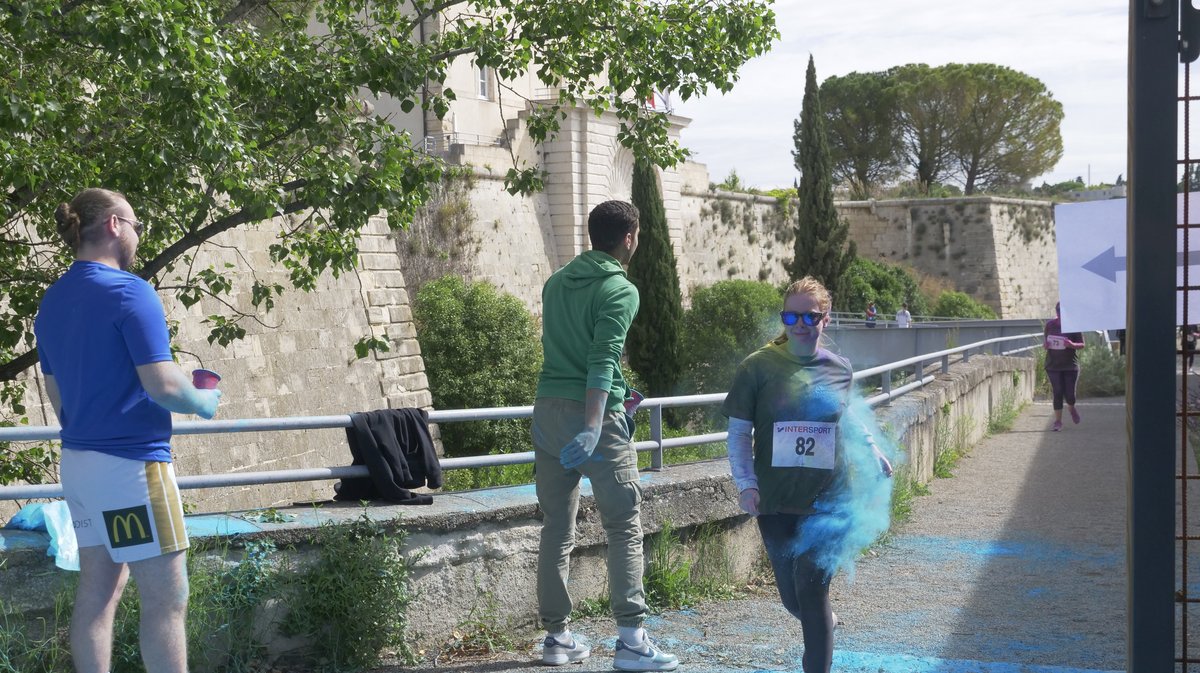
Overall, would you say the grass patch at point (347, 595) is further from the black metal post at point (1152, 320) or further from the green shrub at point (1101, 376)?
the green shrub at point (1101, 376)

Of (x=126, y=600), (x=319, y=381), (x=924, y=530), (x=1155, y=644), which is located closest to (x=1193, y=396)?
(x=924, y=530)

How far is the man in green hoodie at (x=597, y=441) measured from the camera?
443 centimetres

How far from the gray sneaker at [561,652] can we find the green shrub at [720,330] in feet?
82.8

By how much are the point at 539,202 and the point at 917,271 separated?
24919 millimetres

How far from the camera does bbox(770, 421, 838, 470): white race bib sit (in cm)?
397

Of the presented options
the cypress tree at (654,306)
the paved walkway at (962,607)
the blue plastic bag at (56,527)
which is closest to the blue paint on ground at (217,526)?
the blue plastic bag at (56,527)

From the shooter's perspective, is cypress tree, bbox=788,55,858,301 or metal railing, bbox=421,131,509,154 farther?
cypress tree, bbox=788,55,858,301

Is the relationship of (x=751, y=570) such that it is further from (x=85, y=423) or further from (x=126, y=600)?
(x=85, y=423)

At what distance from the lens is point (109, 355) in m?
3.27

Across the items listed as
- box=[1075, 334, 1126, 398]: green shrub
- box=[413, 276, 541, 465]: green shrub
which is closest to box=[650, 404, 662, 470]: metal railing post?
box=[413, 276, 541, 465]: green shrub

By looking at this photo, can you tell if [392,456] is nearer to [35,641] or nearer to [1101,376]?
[35,641]

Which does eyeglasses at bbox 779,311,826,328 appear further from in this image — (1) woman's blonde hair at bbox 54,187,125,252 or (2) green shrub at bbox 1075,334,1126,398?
(2) green shrub at bbox 1075,334,1126,398

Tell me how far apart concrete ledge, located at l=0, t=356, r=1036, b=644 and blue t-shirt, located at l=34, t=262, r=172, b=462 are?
2.90 ft

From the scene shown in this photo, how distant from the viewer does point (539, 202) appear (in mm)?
32000
